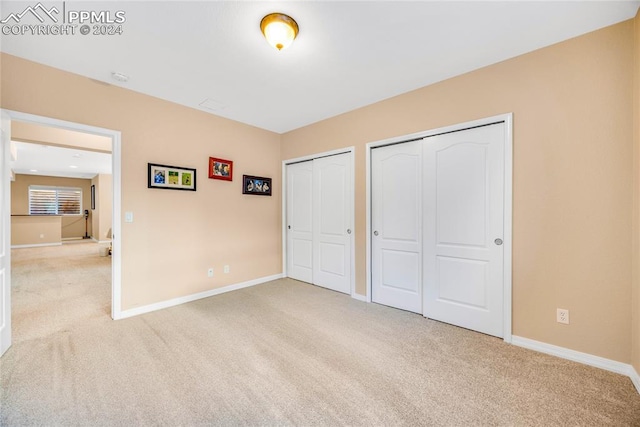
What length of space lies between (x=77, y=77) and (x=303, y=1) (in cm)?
251

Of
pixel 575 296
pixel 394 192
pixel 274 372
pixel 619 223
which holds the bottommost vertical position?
pixel 274 372

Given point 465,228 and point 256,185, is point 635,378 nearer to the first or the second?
point 465,228

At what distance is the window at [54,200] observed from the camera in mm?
9484

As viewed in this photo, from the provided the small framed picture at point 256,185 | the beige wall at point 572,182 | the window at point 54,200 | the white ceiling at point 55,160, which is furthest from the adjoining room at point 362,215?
the window at point 54,200

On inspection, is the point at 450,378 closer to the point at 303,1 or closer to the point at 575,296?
the point at 575,296

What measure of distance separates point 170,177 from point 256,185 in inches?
50.4

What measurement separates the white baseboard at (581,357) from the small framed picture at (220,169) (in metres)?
3.88

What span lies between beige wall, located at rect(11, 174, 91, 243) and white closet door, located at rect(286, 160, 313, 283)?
10.8m

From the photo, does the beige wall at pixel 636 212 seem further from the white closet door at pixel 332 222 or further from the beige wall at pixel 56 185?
the beige wall at pixel 56 185

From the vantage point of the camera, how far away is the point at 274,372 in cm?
194

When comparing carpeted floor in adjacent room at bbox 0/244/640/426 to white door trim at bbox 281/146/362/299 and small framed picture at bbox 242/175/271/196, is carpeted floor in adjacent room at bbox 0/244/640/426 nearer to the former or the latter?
white door trim at bbox 281/146/362/299

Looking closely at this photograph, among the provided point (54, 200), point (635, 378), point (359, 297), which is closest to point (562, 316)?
point (635, 378)

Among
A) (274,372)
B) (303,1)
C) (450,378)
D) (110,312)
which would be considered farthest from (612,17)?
(110,312)
